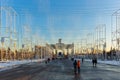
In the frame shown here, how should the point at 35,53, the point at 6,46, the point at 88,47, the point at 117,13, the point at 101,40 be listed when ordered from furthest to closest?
the point at 35,53 → the point at 88,47 → the point at 101,40 → the point at 6,46 → the point at 117,13

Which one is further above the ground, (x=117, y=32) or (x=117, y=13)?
(x=117, y=13)

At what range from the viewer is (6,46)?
8350 cm

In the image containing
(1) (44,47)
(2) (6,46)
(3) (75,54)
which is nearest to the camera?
(2) (6,46)

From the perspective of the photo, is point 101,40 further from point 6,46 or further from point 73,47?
point 73,47

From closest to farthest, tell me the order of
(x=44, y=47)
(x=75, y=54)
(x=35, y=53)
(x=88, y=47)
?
(x=88, y=47) → (x=35, y=53) → (x=44, y=47) → (x=75, y=54)

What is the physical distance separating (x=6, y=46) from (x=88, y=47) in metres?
63.7

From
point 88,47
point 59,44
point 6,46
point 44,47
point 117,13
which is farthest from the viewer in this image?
point 59,44

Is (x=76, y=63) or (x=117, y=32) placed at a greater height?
(x=117, y=32)

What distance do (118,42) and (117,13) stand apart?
704 centimetres

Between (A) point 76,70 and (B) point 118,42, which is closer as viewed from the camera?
(A) point 76,70

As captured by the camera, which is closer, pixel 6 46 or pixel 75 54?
pixel 6 46

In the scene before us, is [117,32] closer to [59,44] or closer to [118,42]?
[118,42]

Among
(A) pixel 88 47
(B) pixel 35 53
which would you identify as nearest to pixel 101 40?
(A) pixel 88 47

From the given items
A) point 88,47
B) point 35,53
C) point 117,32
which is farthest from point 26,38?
point 35,53
